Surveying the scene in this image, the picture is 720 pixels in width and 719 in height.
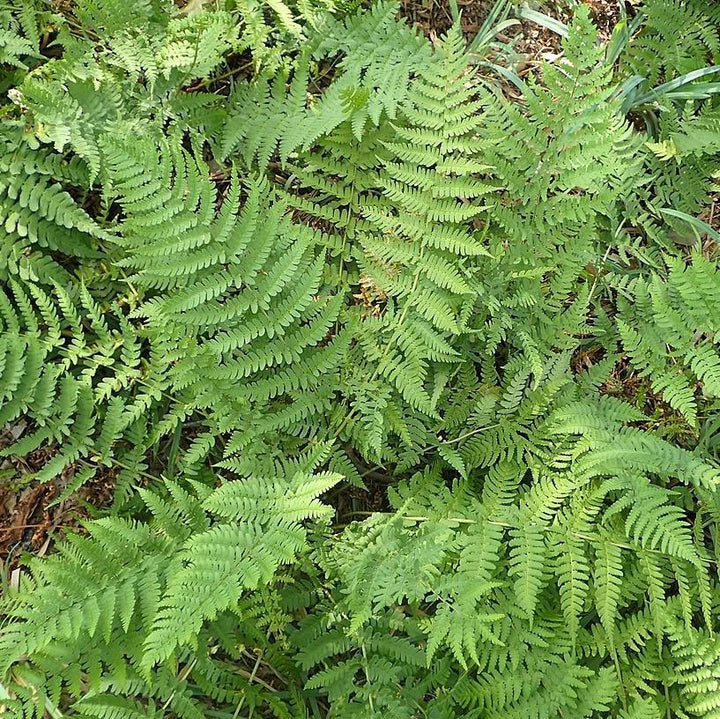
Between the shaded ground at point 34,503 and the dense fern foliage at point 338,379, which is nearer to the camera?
the dense fern foliage at point 338,379

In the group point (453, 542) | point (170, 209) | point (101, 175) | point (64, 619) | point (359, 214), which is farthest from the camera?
point (359, 214)

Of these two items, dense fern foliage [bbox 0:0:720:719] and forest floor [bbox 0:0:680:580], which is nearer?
dense fern foliage [bbox 0:0:720:719]

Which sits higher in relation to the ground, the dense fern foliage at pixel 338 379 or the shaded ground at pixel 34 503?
the dense fern foliage at pixel 338 379

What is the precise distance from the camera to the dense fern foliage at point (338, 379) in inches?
104

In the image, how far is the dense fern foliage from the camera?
2629 mm

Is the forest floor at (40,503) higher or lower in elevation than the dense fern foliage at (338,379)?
lower

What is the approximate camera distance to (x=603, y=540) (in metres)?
2.90

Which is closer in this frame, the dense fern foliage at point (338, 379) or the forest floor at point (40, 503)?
the dense fern foliage at point (338, 379)

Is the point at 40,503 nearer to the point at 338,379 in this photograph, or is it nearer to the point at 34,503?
the point at 34,503

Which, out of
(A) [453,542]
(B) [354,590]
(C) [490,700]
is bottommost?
(C) [490,700]

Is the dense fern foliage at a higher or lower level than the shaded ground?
higher

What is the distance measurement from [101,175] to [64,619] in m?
1.76

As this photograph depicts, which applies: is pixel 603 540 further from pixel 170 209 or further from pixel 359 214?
pixel 170 209

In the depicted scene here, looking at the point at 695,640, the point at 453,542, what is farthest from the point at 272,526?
the point at 695,640
